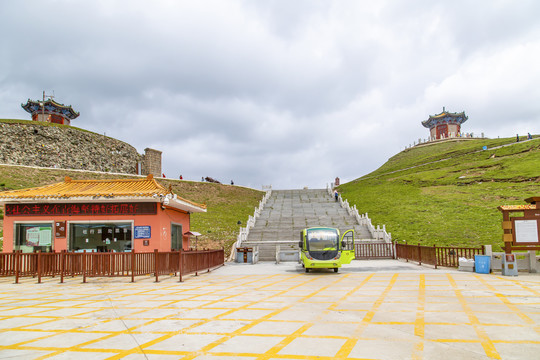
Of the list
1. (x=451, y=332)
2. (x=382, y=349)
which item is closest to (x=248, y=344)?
(x=382, y=349)

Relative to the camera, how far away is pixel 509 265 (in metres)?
14.8

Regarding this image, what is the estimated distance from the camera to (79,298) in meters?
10.5

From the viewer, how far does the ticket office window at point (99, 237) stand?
1847 centimetres

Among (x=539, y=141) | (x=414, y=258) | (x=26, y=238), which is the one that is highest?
(x=539, y=141)

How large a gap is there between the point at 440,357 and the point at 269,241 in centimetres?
2367

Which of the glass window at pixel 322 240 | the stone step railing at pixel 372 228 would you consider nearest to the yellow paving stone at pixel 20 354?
the glass window at pixel 322 240

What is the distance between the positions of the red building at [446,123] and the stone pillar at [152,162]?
224ft

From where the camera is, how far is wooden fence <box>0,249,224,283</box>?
48.0ft

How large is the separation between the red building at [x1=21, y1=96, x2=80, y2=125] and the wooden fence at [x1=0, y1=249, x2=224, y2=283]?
63.4 meters

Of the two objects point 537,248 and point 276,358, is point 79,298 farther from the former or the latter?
point 537,248

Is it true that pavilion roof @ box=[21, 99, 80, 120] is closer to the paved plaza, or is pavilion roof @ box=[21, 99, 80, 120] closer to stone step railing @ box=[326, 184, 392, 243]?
stone step railing @ box=[326, 184, 392, 243]

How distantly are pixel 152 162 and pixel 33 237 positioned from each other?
39.5 metres

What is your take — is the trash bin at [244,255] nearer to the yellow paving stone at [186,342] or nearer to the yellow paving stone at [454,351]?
the yellow paving stone at [186,342]

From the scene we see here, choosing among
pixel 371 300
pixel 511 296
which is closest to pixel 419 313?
pixel 371 300
